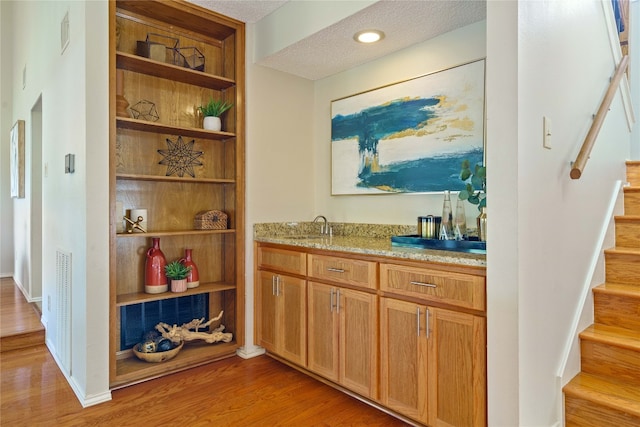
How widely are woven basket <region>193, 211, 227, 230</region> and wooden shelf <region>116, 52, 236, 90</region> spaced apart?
0.94 m

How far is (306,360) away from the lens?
8.09 ft

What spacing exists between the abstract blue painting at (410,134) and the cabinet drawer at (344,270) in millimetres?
753

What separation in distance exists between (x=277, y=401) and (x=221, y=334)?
2.54 feet

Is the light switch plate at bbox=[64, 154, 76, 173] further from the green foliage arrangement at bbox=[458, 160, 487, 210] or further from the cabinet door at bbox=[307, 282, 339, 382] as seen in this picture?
the green foliage arrangement at bbox=[458, 160, 487, 210]

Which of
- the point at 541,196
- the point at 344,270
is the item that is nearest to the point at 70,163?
the point at 344,270

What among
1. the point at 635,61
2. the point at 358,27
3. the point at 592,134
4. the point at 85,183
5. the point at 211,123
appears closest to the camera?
the point at 592,134

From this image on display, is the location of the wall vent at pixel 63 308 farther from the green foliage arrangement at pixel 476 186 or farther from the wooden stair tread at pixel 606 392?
the wooden stair tread at pixel 606 392

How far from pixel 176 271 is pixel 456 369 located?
1.83 meters

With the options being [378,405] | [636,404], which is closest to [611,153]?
[636,404]

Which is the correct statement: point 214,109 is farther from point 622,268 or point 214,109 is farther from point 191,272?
point 622,268

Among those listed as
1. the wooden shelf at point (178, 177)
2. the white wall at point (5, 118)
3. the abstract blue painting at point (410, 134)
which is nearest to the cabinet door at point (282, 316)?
the wooden shelf at point (178, 177)

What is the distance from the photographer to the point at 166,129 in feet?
8.81

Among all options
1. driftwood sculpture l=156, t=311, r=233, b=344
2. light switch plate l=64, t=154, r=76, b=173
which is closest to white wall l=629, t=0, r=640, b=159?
driftwood sculpture l=156, t=311, r=233, b=344

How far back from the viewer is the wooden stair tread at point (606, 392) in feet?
5.20
